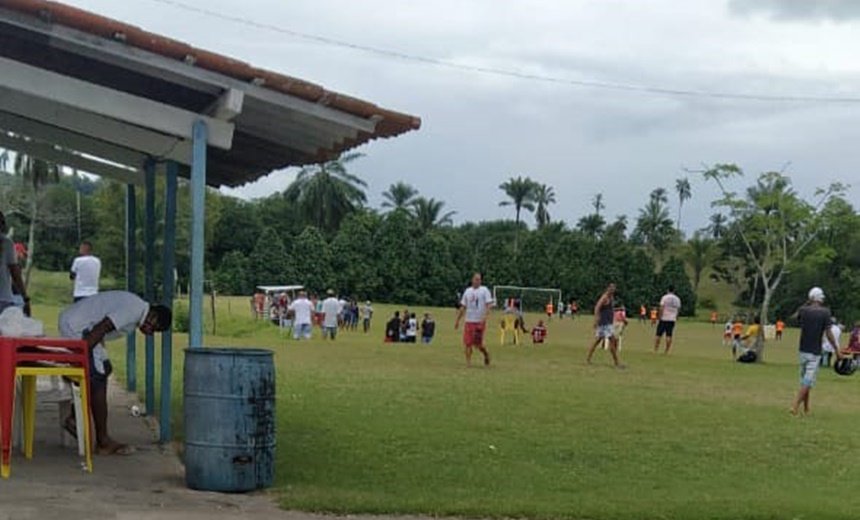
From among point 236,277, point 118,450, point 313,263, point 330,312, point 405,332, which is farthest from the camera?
point 236,277

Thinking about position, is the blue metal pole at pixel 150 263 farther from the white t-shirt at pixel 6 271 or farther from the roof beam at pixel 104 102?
the roof beam at pixel 104 102

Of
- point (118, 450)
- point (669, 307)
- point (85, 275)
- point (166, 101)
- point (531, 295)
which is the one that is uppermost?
point (166, 101)

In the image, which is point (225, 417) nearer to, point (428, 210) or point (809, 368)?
point (809, 368)

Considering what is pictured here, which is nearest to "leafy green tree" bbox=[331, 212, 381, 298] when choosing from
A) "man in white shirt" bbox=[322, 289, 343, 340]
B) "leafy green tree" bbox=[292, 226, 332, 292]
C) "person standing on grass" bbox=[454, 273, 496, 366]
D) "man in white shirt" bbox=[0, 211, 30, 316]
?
"leafy green tree" bbox=[292, 226, 332, 292]

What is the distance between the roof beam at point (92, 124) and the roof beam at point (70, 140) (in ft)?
4.06

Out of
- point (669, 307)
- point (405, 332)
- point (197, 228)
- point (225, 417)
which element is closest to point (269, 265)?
point (405, 332)

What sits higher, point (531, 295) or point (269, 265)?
point (269, 265)

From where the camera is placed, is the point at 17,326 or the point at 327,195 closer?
the point at 17,326

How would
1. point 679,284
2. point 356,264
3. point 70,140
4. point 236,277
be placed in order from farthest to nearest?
point 679,284, point 356,264, point 236,277, point 70,140

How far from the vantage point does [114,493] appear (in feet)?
24.5

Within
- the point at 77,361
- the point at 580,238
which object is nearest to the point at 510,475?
the point at 77,361

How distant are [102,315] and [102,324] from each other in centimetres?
15

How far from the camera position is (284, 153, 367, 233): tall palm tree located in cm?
9700

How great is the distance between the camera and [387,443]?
10469 mm
